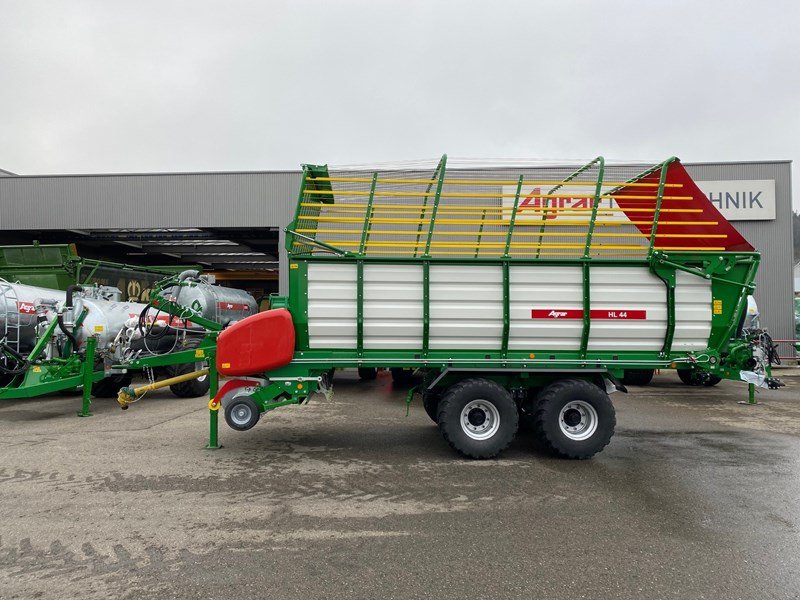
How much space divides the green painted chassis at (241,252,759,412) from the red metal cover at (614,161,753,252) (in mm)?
298

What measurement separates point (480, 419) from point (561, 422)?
0.98m

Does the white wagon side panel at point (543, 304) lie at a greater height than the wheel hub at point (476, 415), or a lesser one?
greater

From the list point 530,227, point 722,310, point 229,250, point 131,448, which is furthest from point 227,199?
point 722,310

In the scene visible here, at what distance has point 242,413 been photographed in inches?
258

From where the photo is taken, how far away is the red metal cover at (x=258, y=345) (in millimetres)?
6344

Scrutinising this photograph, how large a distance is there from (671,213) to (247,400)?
19.4 feet

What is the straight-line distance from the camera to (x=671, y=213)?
682 cm

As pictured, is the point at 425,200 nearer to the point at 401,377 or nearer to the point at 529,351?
the point at 529,351

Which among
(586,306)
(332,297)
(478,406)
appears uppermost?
(332,297)

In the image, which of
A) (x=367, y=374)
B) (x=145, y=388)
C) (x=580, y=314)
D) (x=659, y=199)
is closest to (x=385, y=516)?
(x=580, y=314)

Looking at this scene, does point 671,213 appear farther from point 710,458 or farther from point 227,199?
point 227,199

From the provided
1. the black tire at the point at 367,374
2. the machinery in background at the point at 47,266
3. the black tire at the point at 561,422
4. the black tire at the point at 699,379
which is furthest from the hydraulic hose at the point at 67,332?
the black tire at the point at 699,379

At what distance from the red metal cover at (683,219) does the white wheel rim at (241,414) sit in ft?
17.6

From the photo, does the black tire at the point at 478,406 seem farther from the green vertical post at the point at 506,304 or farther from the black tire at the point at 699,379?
the black tire at the point at 699,379
